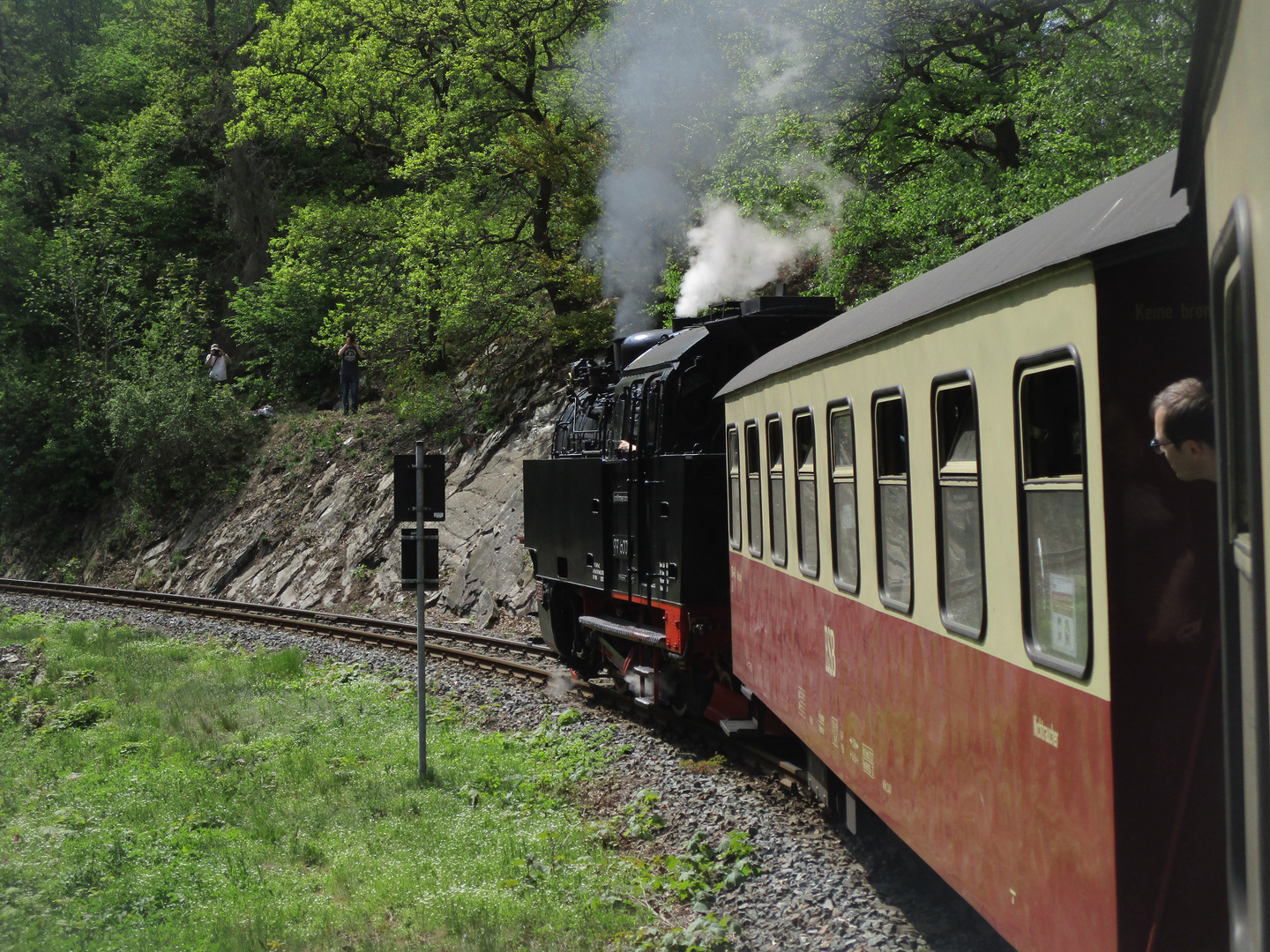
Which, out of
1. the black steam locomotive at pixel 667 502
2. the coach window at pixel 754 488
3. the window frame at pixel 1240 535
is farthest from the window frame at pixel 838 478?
the black steam locomotive at pixel 667 502

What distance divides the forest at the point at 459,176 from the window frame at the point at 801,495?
5.98 meters

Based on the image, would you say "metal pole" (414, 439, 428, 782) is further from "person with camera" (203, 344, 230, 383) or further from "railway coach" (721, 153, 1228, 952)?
"person with camera" (203, 344, 230, 383)

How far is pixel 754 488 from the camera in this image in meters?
7.96

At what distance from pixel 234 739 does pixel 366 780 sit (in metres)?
2.28

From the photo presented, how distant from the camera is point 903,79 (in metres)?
14.5

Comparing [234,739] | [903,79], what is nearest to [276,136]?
[903,79]

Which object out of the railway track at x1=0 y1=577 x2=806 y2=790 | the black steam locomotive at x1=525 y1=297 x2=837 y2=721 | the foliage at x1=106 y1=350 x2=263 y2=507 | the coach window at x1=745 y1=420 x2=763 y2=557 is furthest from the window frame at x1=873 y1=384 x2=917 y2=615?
the foliage at x1=106 y1=350 x2=263 y2=507

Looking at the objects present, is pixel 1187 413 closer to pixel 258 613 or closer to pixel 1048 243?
pixel 1048 243

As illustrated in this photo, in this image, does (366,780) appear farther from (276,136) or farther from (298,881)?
(276,136)

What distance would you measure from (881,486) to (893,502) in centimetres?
17

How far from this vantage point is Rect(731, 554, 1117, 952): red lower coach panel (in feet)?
10.00

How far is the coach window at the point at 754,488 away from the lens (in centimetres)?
780

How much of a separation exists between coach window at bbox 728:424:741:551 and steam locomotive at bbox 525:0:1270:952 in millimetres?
2327

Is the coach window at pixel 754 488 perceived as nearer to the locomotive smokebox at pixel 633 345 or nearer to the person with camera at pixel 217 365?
the locomotive smokebox at pixel 633 345
